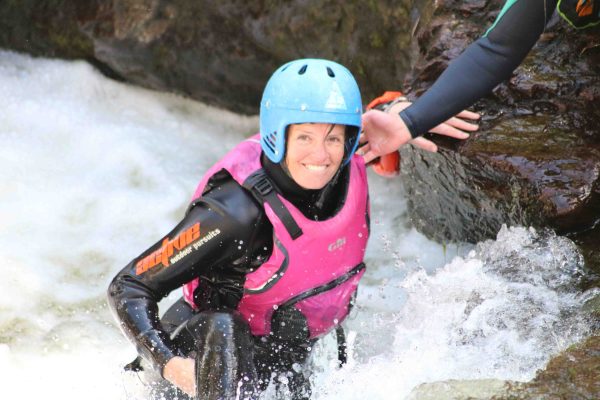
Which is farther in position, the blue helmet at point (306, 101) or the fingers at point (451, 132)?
the fingers at point (451, 132)

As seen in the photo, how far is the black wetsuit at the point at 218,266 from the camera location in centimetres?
313

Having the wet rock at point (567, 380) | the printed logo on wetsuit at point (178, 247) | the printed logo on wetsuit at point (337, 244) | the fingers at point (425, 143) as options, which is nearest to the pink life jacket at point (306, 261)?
the printed logo on wetsuit at point (337, 244)

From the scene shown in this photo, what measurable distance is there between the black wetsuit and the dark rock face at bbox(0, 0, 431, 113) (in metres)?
2.07

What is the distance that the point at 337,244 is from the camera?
11.3 feet

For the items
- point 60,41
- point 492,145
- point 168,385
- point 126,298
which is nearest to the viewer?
point 126,298

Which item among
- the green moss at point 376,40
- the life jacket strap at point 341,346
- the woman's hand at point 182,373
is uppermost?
the green moss at point 376,40

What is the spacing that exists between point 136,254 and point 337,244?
2.13 m

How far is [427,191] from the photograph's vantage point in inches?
173

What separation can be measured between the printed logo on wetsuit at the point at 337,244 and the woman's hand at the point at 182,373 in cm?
74

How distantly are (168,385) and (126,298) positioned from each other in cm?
50

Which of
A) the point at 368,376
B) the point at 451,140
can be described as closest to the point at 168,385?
the point at 368,376

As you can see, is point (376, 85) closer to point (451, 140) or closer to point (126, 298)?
point (451, 140)

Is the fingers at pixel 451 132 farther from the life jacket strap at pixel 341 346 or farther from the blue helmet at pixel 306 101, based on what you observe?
the life jacket strap at pixel 341 346

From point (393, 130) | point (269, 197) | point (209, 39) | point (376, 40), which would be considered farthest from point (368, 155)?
point (209, 39)
